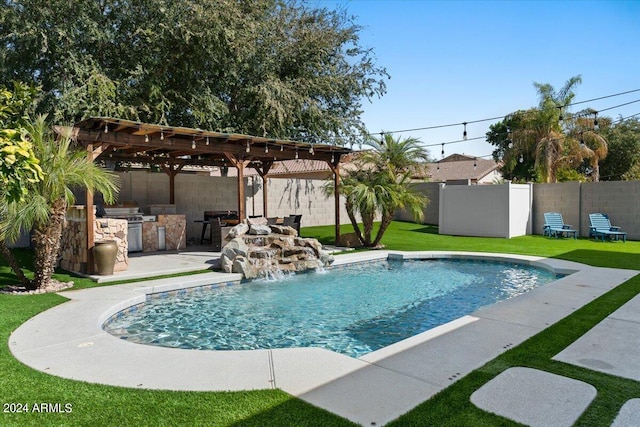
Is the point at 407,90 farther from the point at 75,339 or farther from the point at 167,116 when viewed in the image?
the point at 75,339

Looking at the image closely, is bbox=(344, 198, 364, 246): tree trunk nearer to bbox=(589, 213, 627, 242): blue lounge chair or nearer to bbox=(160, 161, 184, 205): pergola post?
bbox=(160, 161, 184, 205): pergola post

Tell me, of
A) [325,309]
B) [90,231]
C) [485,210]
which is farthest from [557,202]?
[90,231]

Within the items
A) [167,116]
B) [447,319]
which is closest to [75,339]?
[447,319]

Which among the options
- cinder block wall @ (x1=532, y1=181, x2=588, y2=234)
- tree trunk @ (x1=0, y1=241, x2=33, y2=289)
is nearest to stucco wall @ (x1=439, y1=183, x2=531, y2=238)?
cinder block wall @ (x1=532, y1=181, x2=588, y2=234)

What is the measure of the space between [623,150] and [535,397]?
33.6m

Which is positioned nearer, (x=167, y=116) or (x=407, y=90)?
(x=167, y=116)

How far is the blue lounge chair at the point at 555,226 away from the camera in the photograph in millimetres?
15156

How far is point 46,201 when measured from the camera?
684cm

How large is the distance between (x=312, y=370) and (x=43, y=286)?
5.50 meters

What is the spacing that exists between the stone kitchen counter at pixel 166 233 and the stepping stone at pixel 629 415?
36.0 feet

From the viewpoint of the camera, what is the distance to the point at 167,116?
15688 millimetres

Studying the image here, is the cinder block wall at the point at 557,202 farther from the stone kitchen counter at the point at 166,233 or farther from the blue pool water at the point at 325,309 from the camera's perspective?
the stone kitchen counter at the point at 166,233

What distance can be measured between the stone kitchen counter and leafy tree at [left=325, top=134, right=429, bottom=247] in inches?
183

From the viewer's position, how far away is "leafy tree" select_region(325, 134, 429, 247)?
12.4 meters
